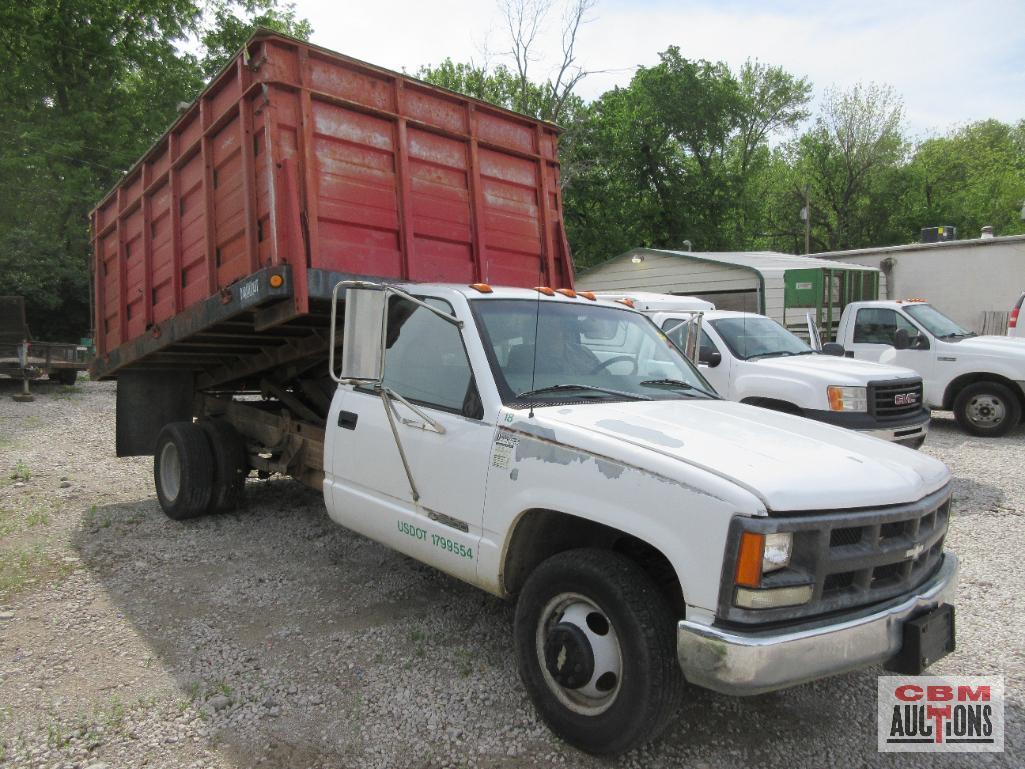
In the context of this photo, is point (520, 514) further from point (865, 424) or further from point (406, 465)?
point (865, 424)

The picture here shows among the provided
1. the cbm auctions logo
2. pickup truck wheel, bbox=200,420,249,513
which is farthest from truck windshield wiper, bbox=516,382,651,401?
pickup truck wheel, bbox=200,420,249,513

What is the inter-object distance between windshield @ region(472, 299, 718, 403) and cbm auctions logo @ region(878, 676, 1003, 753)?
1.68 metres

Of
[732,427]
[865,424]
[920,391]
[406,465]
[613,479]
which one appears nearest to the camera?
[613,479]

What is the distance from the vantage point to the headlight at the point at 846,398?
22.9ft

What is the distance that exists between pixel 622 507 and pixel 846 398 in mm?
5170

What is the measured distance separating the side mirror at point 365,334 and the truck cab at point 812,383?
3.35 meters

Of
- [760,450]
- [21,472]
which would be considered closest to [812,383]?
[760,450]

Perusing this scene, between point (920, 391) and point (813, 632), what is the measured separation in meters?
5.92

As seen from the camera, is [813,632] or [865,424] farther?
[865,424]

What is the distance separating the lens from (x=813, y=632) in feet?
7.97

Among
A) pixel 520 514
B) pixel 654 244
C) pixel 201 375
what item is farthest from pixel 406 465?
pixel 654 244

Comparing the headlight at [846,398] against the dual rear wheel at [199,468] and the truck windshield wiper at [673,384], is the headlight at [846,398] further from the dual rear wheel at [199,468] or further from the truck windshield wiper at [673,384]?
the dual rear wheel at [199,468]

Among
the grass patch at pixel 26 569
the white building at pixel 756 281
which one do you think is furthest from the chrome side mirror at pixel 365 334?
the white building at pixel 756 281

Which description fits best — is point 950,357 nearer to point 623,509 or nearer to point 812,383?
point 812,383
